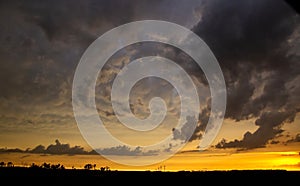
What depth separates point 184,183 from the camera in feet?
49.1

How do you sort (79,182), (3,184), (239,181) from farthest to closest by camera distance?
(239,181) → (79,182) → (3,184)

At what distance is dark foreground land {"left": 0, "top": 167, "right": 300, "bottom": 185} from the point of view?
46.1 ft

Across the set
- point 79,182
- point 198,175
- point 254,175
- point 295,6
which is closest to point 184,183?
point 198,175

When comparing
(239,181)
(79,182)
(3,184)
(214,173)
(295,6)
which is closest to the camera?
(295,6)

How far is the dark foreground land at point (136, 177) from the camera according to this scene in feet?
46.1

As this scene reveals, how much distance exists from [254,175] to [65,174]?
9.05 metres

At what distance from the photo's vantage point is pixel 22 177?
45.9ft

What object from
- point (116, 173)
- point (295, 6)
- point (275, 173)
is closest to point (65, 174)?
point (116, 173)

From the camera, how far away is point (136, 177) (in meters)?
15.1

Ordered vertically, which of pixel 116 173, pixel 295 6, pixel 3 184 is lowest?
pixel 295 6

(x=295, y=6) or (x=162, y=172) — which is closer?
(x=295, y=6)

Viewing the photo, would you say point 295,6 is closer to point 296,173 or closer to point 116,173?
point 116,173

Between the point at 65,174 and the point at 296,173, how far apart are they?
36.3 ft

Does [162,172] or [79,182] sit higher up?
[162,172]
